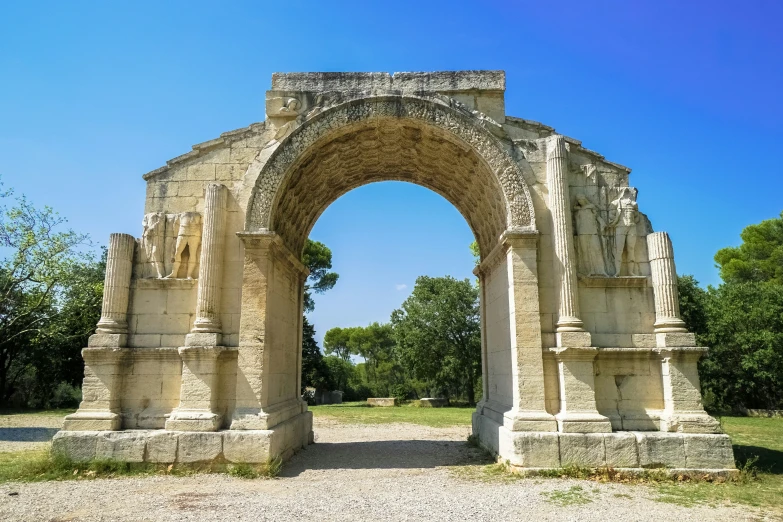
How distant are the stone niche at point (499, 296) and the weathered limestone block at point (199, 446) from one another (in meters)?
0.03

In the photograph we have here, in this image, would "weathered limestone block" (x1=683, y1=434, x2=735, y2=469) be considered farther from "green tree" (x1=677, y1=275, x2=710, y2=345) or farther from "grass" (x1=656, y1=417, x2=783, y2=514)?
"green tree" (x1=677, y1=275, x2=710, y2=345)

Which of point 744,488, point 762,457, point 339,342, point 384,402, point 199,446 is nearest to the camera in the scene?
point 744,488

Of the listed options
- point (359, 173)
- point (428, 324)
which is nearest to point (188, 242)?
point (359, 173)

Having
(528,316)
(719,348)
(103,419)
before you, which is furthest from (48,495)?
(719,348)

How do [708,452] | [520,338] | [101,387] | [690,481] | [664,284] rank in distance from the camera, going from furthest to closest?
[664,284] < [520,338] < [101,387] < [708,452] < [690,481]

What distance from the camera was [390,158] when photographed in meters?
11.5

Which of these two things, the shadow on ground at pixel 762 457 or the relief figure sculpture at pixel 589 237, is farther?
the relief figure sculpture at pixel 589 237

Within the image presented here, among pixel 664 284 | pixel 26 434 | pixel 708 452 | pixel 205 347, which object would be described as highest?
pixel 664 284

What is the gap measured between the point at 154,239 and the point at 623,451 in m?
9.15

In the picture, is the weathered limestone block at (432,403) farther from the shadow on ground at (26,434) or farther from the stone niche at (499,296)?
the stone niche at (499,296)

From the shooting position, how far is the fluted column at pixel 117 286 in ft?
29.5

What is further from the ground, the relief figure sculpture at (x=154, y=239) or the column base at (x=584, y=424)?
the relief figure sculpture at (x=154, y=239)

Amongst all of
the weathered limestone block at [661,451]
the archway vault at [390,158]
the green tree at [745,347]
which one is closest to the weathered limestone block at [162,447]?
the archway vault at [390,158]

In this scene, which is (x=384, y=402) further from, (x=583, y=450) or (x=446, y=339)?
(x=583, y=450)
